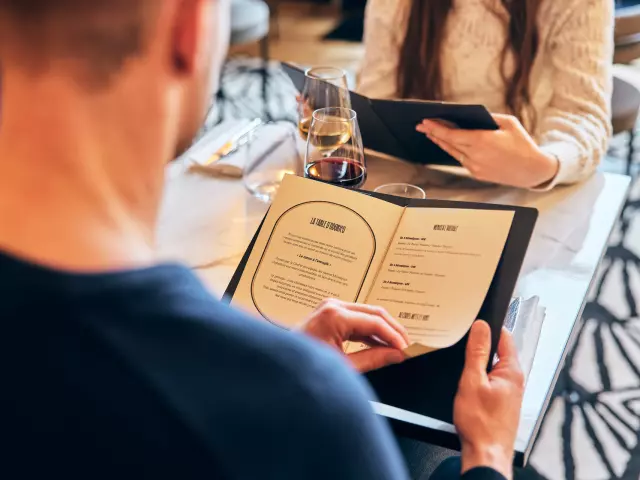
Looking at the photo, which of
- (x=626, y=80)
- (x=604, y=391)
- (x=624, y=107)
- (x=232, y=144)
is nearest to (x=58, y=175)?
(x=232, y=144)

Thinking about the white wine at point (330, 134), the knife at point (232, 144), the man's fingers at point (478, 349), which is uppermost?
the white wine at point (330, 134)

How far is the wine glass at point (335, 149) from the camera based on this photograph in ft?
3.13

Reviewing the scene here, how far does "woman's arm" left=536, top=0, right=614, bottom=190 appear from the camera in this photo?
1210 mm

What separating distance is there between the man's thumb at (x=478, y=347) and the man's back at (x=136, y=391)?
12.4 inches

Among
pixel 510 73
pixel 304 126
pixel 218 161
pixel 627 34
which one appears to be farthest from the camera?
pixel 627 34

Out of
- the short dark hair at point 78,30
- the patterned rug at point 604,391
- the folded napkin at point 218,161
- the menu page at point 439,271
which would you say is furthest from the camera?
the patterned rug at point 604,391

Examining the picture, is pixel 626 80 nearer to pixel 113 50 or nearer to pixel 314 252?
pixel 314 252

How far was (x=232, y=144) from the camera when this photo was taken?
1237 millimetres

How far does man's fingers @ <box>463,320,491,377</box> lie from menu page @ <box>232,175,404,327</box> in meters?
0.14

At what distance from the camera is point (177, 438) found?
1.20ft

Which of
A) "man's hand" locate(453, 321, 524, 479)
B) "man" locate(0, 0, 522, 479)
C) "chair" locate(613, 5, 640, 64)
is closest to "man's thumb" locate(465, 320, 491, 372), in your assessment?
"man's hand" locate(453, 321, 524, 479)

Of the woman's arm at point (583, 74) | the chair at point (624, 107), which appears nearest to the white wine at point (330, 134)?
the woman's arm at point (583, 74)

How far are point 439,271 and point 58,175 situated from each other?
480 millimetres

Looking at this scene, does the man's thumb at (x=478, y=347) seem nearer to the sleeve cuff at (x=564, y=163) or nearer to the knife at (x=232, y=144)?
the sleeve cuff at (x=564, y=163)
